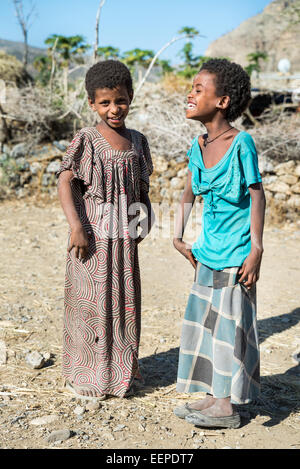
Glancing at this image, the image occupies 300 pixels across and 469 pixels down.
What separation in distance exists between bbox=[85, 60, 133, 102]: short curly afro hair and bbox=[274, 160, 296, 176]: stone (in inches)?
194

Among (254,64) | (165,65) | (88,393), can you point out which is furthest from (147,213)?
(165,65)

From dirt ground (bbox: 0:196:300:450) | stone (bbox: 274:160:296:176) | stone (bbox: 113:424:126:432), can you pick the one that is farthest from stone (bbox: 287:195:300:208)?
stone (bbox: 113:424:126:432)

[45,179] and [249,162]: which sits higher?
[249,162]

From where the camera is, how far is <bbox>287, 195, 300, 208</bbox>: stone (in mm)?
6747

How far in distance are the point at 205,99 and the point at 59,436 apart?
1.62m

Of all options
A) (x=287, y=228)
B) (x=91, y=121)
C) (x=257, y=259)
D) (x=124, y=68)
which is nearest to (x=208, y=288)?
(x=257, y=259)

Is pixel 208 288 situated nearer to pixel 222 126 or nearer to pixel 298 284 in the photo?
pixel 222 126

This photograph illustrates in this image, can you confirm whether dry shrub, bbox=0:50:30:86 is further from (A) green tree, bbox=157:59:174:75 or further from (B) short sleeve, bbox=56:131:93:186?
(A) green tree, bbox=157:59:174:75

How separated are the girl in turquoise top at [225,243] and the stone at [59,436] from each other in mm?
563

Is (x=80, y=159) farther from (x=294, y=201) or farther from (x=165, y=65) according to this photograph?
(x=165, y=65)

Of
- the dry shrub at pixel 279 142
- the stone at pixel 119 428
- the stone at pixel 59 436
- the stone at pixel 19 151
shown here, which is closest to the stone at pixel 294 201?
the dry shrub at pixel 279 142

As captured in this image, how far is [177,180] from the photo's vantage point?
24.9 ft

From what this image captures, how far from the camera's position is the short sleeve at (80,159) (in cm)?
237

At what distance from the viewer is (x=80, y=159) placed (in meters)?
2.40
